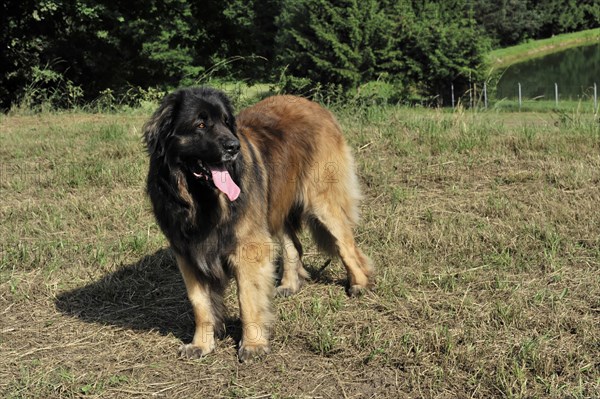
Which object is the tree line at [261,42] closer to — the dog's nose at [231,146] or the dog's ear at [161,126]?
the dog's ear at [161,126]

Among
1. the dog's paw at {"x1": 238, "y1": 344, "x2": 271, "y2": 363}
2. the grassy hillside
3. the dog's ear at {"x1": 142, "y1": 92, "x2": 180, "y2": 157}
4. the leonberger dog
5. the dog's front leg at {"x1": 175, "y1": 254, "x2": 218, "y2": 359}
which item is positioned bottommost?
the grassy hillside

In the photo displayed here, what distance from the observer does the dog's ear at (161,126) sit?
12.6ft

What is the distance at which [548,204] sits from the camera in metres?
6.17

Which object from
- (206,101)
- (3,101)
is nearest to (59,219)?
(206,101)

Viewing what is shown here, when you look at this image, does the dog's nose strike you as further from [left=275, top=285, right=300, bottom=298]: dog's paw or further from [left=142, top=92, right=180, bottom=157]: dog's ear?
[left=275, top=285, right=300, bottom=298]: dog's paw

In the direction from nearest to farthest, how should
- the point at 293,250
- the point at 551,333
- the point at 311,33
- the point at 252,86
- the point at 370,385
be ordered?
the point at 370,385, the point at 551,333, the point at 293,250, the point at 252,86, the point at 311,33

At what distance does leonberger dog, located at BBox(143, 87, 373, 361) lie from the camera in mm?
3846

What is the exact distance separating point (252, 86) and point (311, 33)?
28361 mm

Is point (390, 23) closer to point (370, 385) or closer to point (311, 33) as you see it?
point (311, 33)

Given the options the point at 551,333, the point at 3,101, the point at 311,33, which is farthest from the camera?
the point at 311,33

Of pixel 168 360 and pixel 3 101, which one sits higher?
pixel 3 101

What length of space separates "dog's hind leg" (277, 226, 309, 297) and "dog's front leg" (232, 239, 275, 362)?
0.92 m

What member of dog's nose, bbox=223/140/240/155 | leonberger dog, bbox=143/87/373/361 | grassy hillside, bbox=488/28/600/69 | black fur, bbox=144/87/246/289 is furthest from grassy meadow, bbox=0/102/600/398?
grassy hillside, bbox=488/28/600/69

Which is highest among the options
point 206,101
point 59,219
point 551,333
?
point 206,101
